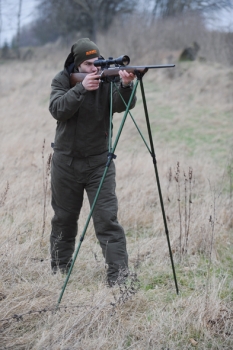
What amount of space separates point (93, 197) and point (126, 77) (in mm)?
1007

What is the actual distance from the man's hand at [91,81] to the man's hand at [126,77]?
18 centimetres

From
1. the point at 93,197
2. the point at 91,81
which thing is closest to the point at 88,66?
the point at 91,81

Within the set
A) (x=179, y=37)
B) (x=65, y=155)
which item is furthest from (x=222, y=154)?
(x=179, y=37)

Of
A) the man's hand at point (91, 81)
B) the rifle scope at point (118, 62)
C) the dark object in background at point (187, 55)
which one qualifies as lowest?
the man's hand at point (91, 81)

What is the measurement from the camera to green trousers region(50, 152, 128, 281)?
11.7ft

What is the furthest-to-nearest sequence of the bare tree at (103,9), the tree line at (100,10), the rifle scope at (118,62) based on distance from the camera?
the bare tree at (103,9) < the tree line at (100,10) < the rifle scope at (118,62)

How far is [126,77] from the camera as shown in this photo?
10.3 feet

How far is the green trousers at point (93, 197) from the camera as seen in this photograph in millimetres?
3570

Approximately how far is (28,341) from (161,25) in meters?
23.7

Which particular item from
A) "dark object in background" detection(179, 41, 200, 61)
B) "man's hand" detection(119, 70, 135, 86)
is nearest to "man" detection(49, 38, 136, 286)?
"man's hand" detection(119, 70, 135, 86)

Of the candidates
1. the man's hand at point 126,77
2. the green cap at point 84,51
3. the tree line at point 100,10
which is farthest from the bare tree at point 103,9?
the man's hand at point 126,77

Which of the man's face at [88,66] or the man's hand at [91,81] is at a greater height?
the man's face at [88,66]

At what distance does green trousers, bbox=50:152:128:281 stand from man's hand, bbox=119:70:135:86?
637mm

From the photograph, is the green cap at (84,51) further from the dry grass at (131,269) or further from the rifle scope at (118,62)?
the dry grass at (131,269)
